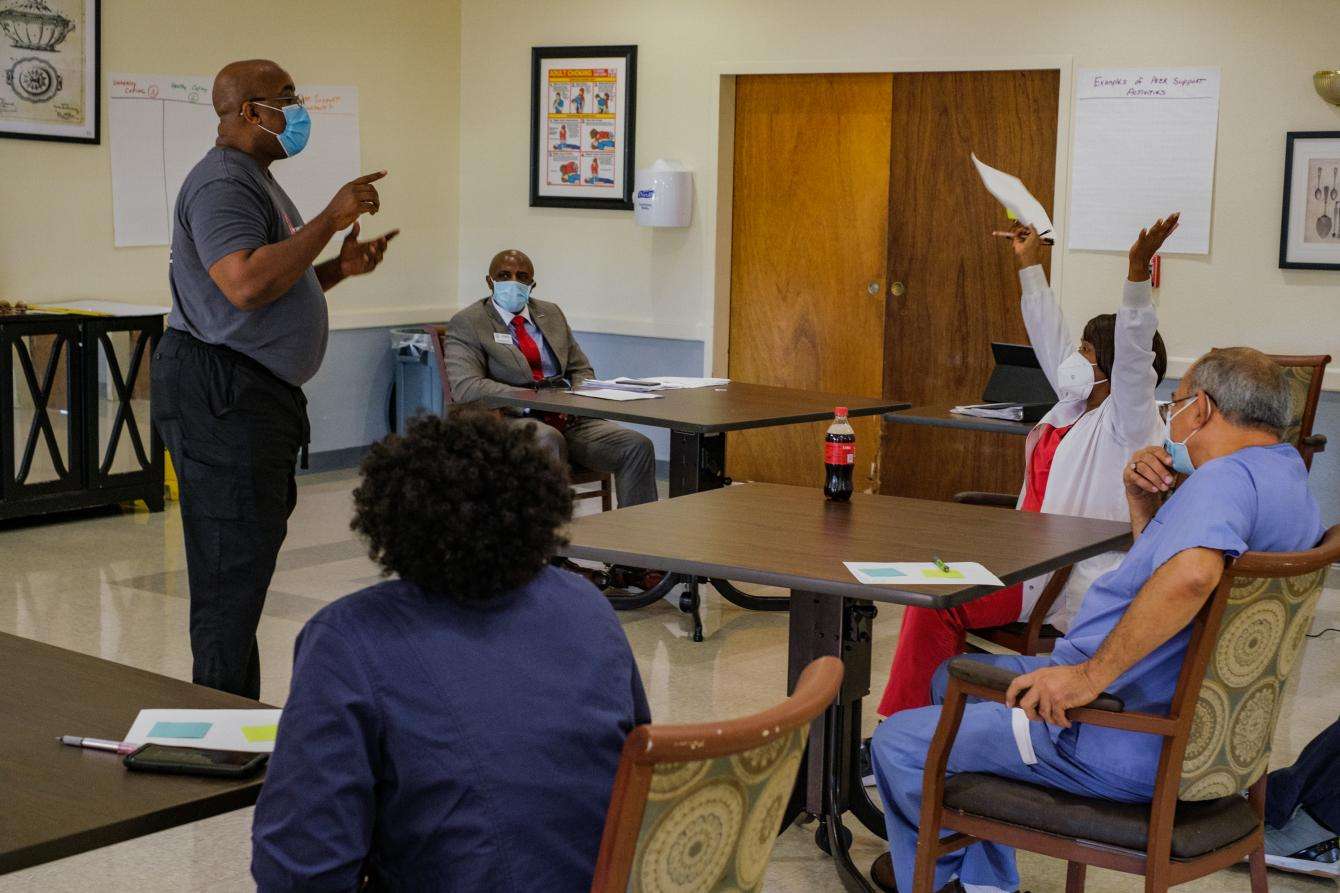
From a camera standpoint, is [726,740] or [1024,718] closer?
[726,740]

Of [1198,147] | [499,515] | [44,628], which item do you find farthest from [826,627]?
[1198,147]

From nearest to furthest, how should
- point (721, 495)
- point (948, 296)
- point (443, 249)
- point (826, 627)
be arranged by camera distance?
point (826, 627) → point (721, 495) → point (948, 296) → point (443, 249)

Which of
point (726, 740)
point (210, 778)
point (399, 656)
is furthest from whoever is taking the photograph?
point (210, 778)

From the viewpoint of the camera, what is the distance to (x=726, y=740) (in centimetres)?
140

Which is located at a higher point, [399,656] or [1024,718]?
[399,656]

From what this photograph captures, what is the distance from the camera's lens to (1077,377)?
3.65 m

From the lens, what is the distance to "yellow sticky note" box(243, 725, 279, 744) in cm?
182

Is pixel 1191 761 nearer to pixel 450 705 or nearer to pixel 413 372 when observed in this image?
pixel 450 705

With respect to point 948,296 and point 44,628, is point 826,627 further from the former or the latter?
point 948,296

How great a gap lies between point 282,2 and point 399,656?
6.37 meters

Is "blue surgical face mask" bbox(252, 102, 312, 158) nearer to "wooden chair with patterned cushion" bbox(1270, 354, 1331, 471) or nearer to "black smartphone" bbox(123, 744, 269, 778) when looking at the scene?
"black smartphone" bbox(123, 744, 269, 778)

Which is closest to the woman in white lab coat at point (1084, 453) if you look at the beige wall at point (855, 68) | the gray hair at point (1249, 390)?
the gray hair at point (1249, 390)

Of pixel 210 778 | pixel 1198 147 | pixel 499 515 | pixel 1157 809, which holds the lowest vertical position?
pixel 1157 809

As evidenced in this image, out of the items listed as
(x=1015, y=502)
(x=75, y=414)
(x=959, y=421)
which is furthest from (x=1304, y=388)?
(x=75, y=414)
